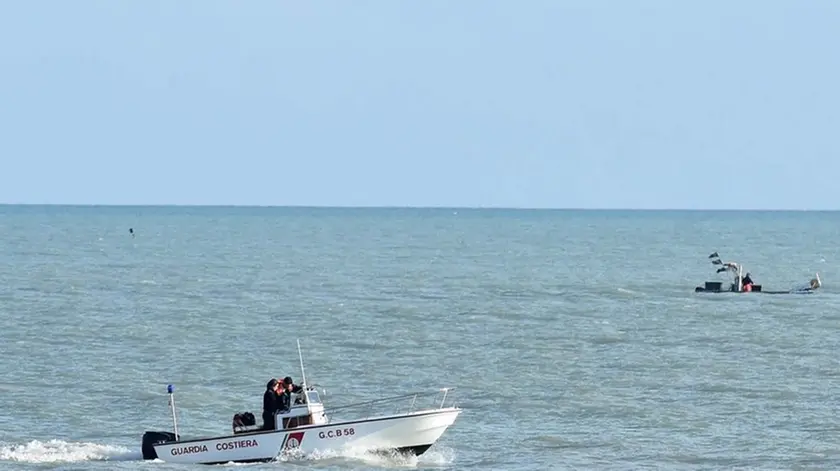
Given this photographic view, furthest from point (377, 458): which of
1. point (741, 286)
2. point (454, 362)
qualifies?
point (741, 286)

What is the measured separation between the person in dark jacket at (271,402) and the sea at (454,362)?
43.7 inches

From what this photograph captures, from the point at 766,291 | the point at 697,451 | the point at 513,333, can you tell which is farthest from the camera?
the point at 766,291

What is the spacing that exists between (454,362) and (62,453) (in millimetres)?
21622

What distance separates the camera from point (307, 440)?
40156 mm

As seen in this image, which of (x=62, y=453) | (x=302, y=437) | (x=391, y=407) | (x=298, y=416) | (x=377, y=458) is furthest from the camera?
(x=391, y=407)

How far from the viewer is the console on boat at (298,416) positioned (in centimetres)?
4022

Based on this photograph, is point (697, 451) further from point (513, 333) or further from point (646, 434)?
point (513, 333)

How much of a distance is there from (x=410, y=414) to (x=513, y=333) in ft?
105

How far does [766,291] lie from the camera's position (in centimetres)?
10344

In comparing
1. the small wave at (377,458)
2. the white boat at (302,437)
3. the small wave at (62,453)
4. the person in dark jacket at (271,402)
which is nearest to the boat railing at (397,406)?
the small wave at (377,458)

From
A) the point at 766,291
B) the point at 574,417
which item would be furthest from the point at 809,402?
the point at 766,291

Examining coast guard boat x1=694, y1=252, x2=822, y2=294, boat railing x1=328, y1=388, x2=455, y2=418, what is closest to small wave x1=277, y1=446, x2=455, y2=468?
boat railing x1=328, y1=388, x2=455, y2=418

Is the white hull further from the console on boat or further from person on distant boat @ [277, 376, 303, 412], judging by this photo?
person on distant boat @ [277, 376, 303, 412]

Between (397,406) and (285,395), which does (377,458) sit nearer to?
Answer: (285,395)
